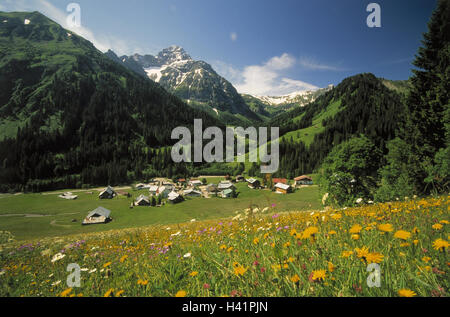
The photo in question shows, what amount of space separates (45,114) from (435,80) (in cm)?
19750

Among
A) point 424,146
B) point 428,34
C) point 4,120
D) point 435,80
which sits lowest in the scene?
point 424,146

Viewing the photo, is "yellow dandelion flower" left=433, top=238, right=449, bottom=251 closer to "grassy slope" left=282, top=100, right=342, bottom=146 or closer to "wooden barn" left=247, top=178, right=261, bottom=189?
"wooden barn" left=247, top=178, right=261, bottom=189

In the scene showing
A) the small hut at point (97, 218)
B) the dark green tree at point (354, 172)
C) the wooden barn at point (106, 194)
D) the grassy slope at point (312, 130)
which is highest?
the grassy slope at point (312, 130)

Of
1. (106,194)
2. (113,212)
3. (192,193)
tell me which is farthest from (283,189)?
(106,194)

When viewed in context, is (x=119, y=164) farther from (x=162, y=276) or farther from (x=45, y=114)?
(x=162, y=276)

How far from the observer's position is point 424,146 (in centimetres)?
1430

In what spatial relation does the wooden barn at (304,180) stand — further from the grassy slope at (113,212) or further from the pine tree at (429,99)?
the pine tree at (429,99)

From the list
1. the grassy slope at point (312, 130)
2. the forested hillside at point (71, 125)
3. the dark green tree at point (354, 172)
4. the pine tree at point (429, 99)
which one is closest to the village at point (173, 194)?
the dark green tree at point (354, 172)

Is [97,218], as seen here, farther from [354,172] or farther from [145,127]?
[145,127]

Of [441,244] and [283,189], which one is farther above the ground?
[441,244]

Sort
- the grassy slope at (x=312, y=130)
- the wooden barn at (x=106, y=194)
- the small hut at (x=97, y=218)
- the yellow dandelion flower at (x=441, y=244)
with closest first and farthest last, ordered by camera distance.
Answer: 1. the yellow dandelion flower at (x=441, y=244)
2. the small hut at (x=97, y=218)
3. the wooden barn at (x=106, y=194)
4. the grassy slope at (x=312, y=130)

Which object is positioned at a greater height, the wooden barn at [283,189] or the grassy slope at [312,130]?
the grassy slope at [312,130]
